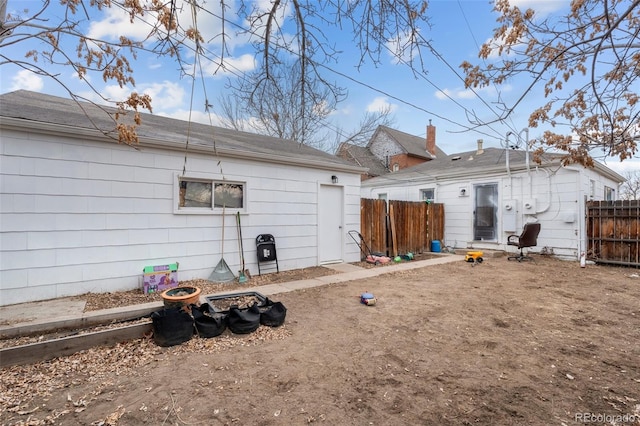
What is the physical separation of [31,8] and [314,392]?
441 cm

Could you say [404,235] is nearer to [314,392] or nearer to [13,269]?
[314,392]

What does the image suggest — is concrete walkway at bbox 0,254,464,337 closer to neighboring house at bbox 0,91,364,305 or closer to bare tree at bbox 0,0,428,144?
neighboring house at bbox 0,91,364,305

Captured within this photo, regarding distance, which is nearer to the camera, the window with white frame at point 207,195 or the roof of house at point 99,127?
the roof of house at point 99,127

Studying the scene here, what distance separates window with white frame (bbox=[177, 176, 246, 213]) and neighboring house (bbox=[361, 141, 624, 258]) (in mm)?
8101

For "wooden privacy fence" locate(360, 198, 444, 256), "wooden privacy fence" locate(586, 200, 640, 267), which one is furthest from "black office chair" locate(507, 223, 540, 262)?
"wooden privacy fence" locate(360, 198, 444, 256)

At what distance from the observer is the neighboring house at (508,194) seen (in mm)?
8703

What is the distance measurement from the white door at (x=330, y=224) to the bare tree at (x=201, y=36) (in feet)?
15.0

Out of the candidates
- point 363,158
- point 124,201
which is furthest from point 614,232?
point 363,158

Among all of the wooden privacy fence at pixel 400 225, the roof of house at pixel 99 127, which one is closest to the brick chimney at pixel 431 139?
the wooden privacy fence at pixel 400 225

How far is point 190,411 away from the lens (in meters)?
2.21

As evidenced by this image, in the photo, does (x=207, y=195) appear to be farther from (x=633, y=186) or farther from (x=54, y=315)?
(x=633, y=186)

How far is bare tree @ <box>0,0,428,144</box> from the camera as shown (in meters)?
2.92

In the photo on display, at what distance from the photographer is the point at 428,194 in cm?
1227

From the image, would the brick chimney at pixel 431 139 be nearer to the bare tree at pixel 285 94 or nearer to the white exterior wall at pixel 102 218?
the white exterior wall at pixel 102 218
